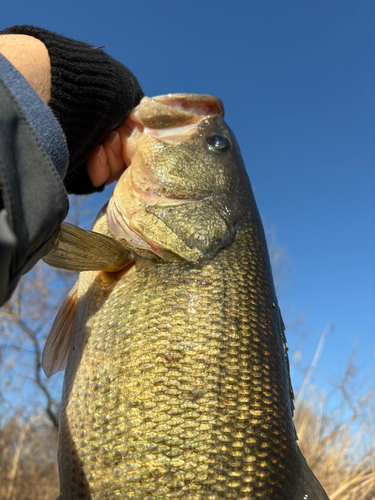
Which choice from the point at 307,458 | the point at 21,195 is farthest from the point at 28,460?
the point at 21,195

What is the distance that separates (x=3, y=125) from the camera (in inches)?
43.9

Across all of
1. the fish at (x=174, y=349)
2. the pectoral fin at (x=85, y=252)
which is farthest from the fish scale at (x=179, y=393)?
the pectoral fin at (x=85, y=252)

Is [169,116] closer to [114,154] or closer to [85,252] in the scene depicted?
[114,154]

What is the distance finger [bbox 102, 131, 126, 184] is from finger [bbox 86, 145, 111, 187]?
1.0 inches

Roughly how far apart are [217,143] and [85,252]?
1.21 metres

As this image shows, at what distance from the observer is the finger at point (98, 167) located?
9.30 feet

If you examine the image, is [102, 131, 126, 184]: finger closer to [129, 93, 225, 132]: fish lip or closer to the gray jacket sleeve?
[129, 93, 225, 132]: fish lip

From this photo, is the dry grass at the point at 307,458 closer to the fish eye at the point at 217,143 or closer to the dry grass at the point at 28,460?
the dry grass at the point at 28,460

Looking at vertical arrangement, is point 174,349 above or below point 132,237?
below

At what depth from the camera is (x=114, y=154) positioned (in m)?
2.88

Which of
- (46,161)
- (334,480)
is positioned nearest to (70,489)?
(46,161)

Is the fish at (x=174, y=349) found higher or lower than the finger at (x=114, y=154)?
lower

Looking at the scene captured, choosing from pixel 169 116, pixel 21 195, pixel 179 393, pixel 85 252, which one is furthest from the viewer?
pixel 169 116

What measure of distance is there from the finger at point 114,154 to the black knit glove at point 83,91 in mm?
85
